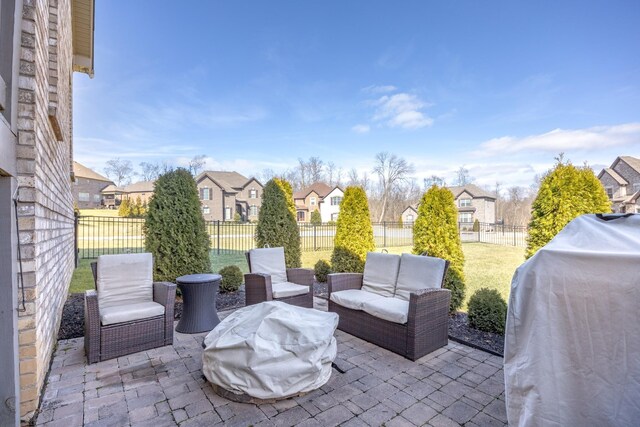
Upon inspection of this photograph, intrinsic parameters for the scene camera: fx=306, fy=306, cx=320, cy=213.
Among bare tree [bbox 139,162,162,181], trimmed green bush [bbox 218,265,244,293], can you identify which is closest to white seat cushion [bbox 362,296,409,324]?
trimmed green bush [bbox 218,265,244,293]

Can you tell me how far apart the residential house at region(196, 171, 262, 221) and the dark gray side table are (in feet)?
80.0

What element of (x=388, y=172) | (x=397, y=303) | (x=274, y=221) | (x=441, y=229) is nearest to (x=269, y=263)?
(x=274, y=221)

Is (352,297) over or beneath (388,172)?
beneath

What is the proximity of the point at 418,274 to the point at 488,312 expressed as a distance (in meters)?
1.12

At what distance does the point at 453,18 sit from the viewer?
22.8ft

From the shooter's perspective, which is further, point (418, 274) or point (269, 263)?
point (269, 263)

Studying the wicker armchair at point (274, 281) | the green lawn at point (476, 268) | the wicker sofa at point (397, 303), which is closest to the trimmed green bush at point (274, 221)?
the wicker armchair at point (274, 281)

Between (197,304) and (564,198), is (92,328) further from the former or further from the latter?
(564,198)

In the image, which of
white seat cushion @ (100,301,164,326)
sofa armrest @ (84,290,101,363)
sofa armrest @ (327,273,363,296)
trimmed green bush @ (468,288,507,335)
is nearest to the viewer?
sofa armrest @ (84,290,101,363)

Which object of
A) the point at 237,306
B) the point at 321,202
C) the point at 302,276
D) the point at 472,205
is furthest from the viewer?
the point at 472,205

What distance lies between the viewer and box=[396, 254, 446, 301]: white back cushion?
3.59m

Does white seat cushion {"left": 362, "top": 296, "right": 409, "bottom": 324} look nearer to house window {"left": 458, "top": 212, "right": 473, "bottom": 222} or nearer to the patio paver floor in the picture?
the patio paver floor

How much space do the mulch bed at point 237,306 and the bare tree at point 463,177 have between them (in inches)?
1518

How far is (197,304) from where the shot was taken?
4.04 metres
